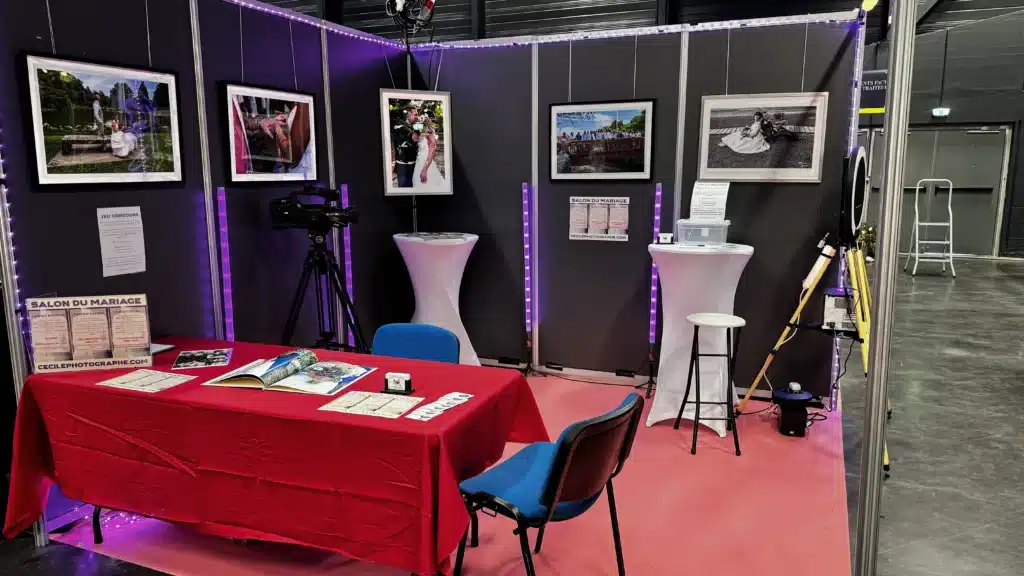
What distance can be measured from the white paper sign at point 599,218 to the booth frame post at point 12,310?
3205mm

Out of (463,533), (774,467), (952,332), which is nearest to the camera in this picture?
(463,533)

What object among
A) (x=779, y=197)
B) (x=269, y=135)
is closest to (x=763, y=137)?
(x=779, y=197)

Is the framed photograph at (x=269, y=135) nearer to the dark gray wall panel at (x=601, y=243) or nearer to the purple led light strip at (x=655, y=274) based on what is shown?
the dark gray wall panel at (x=601, y=243)

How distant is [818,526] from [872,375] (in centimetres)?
190

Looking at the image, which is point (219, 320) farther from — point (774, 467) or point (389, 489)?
point (774, 467)

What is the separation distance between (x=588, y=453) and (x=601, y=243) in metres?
2.94

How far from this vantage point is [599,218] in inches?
183

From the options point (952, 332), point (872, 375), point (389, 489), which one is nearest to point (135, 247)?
point (389, 489)

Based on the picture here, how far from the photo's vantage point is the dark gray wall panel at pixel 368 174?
4367mm

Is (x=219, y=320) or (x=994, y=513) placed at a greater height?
(x=219, y=320)

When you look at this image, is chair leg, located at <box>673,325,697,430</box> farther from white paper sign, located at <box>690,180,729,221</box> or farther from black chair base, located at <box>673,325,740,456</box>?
white paper sign, located at <box>690,180,729,221</box>

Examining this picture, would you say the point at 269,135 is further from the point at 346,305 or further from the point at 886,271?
the point at 886,271

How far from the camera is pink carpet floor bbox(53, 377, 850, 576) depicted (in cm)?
253

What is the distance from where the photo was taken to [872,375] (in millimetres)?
1263
